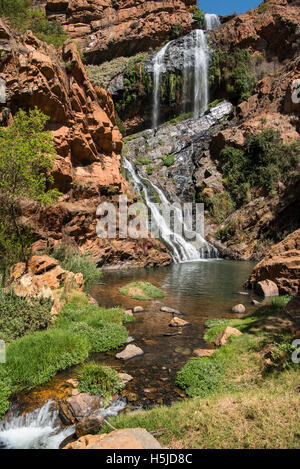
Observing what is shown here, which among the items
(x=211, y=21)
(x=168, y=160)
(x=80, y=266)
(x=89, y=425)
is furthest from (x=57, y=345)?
(x=211, y=21)

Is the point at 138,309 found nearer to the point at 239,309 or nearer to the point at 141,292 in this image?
the point at 141,292

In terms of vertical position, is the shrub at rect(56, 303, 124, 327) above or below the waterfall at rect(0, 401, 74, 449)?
below

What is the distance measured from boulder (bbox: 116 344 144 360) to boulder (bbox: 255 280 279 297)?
6.36 metres

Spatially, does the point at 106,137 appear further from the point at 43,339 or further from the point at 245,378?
the point at 245,378

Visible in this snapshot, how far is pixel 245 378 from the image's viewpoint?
5.14 meters

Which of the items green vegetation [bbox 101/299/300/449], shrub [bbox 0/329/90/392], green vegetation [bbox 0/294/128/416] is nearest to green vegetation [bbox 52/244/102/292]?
green vegetation [bbox 0/294/128/416]

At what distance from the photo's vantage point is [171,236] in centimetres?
2348

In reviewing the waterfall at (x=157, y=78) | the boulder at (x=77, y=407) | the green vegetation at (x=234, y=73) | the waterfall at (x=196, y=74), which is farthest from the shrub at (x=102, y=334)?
the waterfall at (x=157, y=78)

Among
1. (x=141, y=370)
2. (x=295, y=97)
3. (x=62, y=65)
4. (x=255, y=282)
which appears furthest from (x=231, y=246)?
(x=141, y=370)

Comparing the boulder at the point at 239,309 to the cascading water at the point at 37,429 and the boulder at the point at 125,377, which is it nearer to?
the boulder at the point at 125,377

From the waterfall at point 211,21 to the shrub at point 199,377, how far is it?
172 ft

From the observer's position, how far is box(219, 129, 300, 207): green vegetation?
84.8ft

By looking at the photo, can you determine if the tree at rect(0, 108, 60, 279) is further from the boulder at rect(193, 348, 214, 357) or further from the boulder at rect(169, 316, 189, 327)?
the boulder at rect(193, 348, 214, 357)

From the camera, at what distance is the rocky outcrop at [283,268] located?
10.5 meters
